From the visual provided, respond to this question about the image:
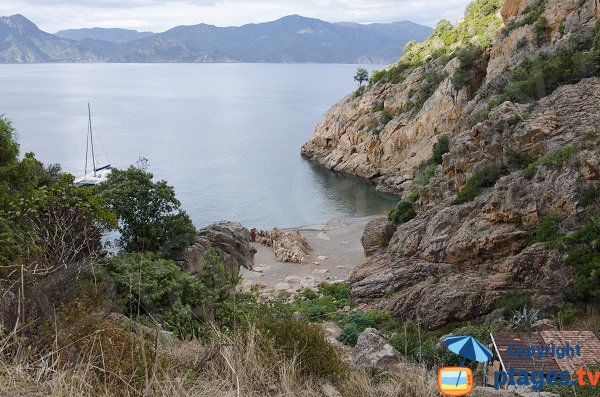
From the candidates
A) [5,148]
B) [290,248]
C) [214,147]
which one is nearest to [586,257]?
[5,148]

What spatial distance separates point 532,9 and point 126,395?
41.3 meters

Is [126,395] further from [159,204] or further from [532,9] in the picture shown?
[532,9]

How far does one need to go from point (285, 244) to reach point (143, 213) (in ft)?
47.2

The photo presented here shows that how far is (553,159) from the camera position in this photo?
20625 mm

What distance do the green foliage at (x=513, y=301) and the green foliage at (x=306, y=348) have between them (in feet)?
38.7

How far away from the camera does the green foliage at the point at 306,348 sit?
240 inches

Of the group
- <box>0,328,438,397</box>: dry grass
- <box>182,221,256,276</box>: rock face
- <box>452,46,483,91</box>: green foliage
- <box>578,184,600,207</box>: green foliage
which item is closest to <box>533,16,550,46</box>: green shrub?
<box>452,46,483,91</box>: green foliage

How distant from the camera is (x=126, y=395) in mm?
4863

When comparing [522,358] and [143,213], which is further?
[143,213]

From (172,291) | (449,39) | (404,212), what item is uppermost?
(449,39)

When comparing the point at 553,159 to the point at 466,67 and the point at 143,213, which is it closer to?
the point at 143,213

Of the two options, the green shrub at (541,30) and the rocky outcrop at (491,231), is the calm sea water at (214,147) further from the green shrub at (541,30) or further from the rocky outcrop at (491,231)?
Result: the rocky outcrop at (491,231)

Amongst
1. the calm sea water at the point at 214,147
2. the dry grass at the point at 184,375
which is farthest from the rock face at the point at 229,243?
the dry grass at the point at 184,375

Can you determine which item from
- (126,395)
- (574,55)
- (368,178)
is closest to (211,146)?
(368,178)
